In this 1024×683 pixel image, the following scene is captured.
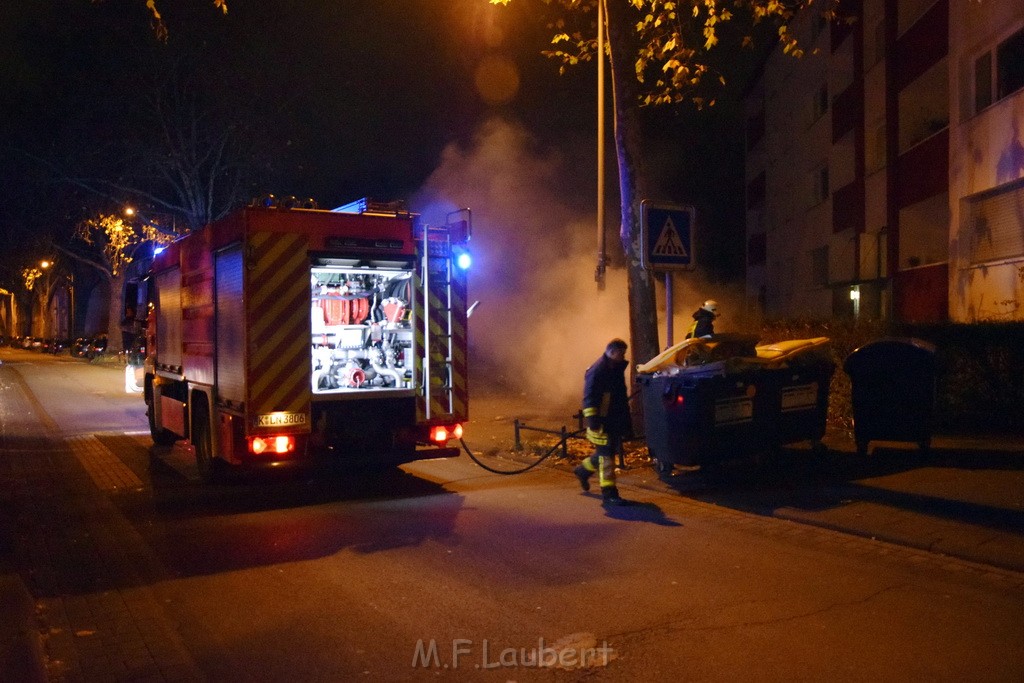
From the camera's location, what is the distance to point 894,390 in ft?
28.7

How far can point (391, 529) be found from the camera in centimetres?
709

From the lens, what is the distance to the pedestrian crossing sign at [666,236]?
29.6 feet

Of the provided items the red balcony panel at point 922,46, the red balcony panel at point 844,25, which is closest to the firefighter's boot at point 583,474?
the red balcony panel at point 922,46

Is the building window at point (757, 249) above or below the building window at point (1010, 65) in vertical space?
below

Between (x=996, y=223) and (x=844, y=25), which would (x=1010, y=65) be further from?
(x=844, y=25)

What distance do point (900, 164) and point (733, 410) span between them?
13.3 metres

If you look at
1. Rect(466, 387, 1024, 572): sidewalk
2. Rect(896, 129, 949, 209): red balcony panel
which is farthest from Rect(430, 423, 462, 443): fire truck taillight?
Rect(896, 129, 949, 209): red balcony panel

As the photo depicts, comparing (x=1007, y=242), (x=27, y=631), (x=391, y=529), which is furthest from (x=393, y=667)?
(x=1007, y=242)

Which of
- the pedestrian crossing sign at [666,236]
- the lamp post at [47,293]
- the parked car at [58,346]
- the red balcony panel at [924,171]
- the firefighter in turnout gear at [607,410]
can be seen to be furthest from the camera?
the parked car at [58,346]

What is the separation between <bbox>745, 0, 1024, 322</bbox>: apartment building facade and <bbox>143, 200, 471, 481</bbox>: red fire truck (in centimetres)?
1004

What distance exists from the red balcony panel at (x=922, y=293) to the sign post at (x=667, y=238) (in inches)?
352

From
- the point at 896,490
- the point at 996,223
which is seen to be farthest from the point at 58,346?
the point at 896,490

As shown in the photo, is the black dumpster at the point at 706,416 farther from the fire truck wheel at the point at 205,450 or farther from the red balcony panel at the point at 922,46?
the red balcony panel at the point at 922,46

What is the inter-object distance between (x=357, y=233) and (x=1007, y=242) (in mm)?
11455
